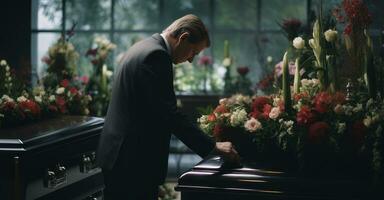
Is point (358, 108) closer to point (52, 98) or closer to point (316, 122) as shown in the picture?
point (316, 122)

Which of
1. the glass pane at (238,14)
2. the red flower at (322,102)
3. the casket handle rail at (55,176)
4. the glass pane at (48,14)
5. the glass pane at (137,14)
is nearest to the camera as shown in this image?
the red flower at (322,102)

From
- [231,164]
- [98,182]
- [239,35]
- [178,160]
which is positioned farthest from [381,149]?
[239,35]

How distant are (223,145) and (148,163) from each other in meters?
0.42

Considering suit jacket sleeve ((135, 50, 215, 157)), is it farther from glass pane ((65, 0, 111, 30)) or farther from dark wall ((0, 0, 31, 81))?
glass pane ((65, 0, 111, 30))

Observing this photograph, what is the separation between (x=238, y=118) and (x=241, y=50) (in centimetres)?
685

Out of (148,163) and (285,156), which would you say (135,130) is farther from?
(285,156)

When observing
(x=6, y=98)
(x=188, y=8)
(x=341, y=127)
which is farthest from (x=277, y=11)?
(x=341, y=127)

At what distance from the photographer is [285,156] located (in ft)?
9.73

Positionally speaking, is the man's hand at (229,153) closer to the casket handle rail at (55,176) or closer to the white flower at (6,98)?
the casket handle rail at (55,176)

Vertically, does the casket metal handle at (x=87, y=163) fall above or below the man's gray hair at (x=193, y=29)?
below

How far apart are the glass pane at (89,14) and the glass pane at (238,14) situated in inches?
66.6

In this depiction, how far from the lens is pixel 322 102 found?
2936 mm

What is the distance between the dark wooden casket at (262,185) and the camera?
2.70 meters

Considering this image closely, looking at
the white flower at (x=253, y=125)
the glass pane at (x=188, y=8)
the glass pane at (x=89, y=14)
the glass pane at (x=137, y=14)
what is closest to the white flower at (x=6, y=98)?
the white flower at (x=253, y=125)
